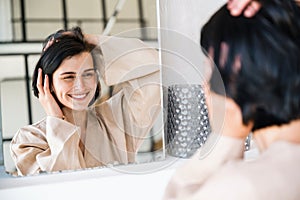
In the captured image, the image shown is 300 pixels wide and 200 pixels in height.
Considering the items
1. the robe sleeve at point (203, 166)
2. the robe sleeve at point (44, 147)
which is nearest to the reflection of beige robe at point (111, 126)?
the robe sleeve at point (44, 147)

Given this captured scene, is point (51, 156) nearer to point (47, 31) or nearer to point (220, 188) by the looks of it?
point (47, 31)

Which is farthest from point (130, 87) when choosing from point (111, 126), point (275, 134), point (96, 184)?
point (275, 134)

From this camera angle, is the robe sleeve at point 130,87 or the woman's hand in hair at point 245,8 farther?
the robe sleeve at point 130,87

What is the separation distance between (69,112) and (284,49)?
0.49 meters

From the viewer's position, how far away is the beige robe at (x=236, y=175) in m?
0.82

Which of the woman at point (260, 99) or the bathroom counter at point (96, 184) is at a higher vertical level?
the woman at point (260, 99)

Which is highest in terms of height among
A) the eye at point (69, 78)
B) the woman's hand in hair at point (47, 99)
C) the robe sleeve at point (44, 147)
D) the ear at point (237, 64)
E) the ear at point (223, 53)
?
the ear at point (223, 53)

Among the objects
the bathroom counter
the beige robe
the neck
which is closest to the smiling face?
the bathroom counter

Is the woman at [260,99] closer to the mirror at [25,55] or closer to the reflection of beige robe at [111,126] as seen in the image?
the reflection of beige robe at [111,126]

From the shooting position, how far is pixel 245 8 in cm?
88

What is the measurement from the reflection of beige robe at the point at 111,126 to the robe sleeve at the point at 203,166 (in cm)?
17

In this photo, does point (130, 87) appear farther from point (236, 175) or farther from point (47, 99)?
point (236, 175)

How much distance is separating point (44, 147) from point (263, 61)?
0.51 m

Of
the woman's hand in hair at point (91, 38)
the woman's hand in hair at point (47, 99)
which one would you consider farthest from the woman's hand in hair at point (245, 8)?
the woman's hand in hair at point (47, 99)
